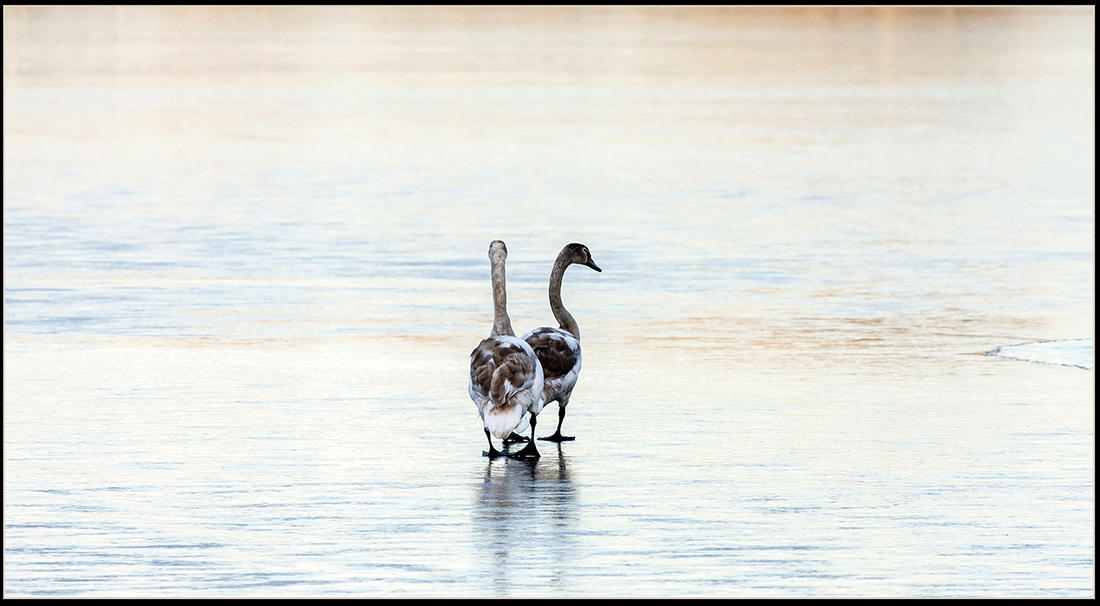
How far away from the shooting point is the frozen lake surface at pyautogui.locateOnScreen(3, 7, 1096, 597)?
6930mm

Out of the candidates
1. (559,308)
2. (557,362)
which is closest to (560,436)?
(557,362)

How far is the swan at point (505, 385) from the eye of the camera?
8.13m

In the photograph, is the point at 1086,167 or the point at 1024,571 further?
the point at 1086,167

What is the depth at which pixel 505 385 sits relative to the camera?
26.7 ft

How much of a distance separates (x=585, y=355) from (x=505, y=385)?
296 cm

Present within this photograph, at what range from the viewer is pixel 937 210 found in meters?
18.6

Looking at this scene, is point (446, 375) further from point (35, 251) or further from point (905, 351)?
point (35, 251)

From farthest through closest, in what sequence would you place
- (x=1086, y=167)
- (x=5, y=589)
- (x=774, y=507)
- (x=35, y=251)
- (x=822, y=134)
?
(x=822, y=134)
(x=1086, y=167)
(x=35, y=251)
(x=774, y=507)
(x=5, y=589)

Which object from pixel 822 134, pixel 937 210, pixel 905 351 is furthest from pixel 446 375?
pixel 822 134

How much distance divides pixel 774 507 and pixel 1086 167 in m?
16.1

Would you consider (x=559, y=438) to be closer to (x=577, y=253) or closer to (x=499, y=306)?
(x=499, y=306)

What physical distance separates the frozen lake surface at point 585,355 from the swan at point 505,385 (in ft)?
0.74

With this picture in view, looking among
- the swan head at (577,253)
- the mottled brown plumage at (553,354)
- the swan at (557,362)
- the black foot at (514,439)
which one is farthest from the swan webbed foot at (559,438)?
the swan head at (577,253)

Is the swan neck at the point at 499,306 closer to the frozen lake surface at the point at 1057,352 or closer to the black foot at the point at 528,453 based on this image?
the black foot at the point at 528,453
